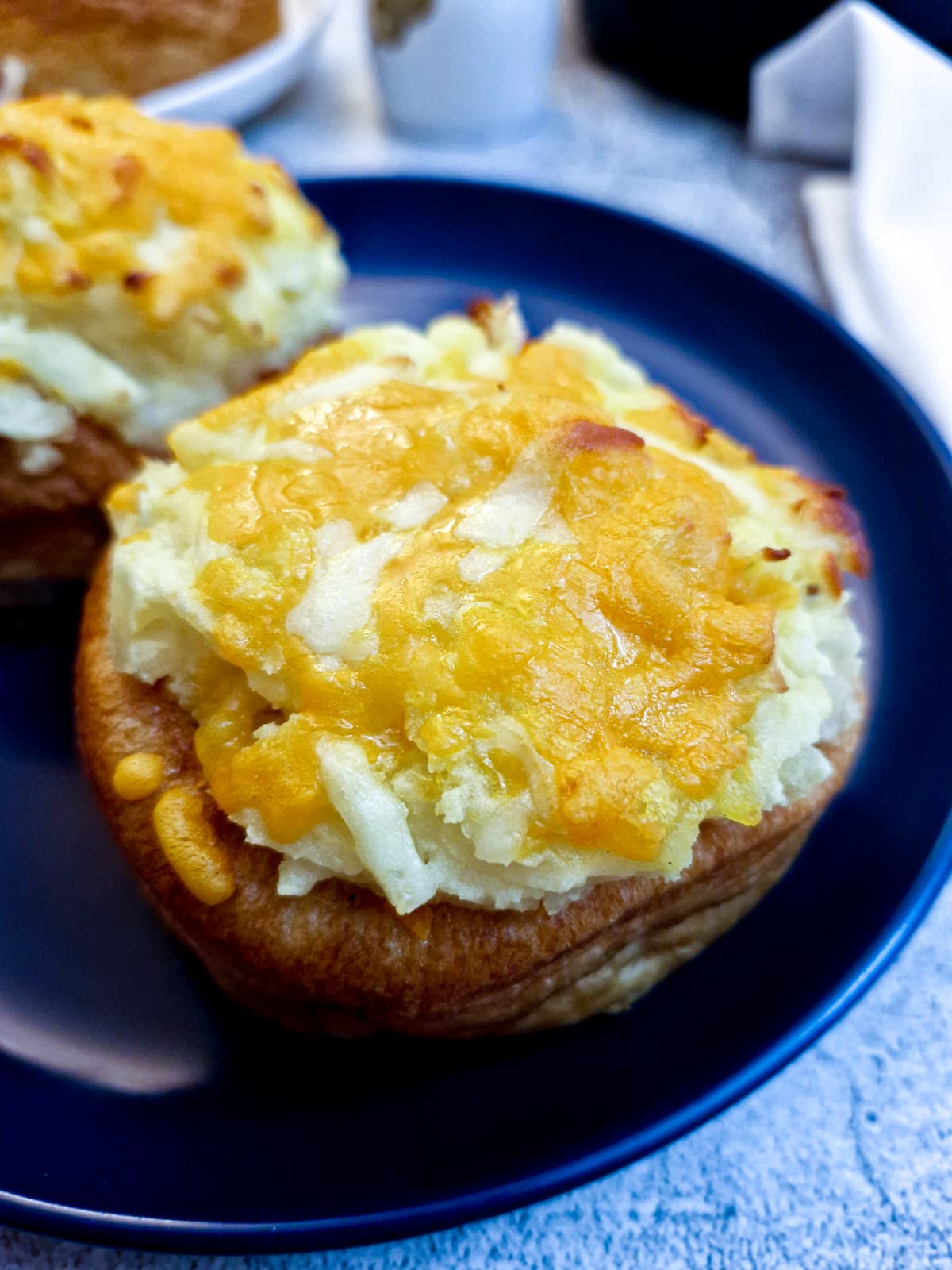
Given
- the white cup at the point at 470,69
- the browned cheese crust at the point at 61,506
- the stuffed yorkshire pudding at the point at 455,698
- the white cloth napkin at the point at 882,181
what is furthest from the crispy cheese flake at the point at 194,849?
the white cup at the point at 470,69

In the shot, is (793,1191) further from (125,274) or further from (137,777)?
(125,274)

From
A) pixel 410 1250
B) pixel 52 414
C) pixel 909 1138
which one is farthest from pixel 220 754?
pixel 909 1138

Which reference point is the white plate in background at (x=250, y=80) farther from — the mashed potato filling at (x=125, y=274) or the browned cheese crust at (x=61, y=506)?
the browned cheese crust at (x=61, y=506)

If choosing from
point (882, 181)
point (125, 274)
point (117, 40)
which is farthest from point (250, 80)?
point (882, 181)

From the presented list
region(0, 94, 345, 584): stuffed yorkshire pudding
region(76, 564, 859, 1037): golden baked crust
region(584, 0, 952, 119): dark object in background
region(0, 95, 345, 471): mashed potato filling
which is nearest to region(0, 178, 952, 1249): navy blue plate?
region(76, 564, 859, 1037): golden baked crust

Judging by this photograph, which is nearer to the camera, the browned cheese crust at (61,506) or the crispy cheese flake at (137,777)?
the crispy cheese flake at (137,777)

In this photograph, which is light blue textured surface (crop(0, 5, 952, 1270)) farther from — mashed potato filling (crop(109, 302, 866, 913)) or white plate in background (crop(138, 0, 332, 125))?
white plate in background (crop(138, 0, 332, 125))
